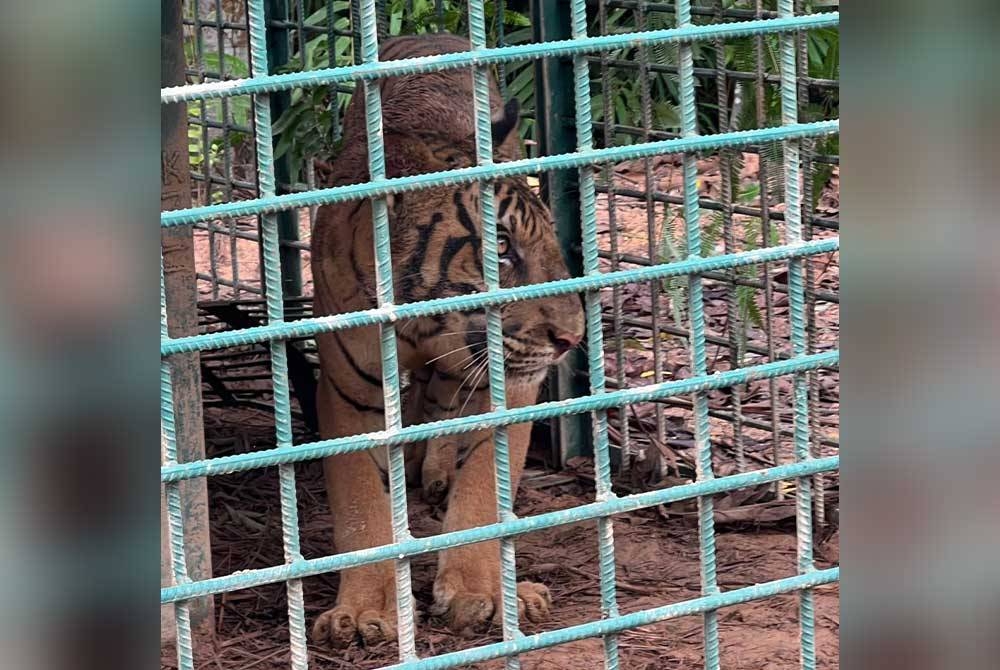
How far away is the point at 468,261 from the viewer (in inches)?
127

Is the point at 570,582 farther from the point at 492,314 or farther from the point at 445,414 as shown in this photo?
the point at 492,314

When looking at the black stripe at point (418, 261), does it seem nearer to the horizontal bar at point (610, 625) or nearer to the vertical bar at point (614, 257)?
the vertical bar at point (614, 257)

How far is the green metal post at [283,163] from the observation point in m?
4.44

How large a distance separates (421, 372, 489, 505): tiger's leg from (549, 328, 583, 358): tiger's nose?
229mm

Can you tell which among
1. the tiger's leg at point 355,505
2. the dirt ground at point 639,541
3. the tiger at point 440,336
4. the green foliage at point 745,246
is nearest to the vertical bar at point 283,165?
the dirt ground at point 639,541

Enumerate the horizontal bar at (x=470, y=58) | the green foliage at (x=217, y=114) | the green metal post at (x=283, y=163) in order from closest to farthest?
the horizontal bar at (x=470, y=58), the green metal post at (x=283, y=163), the green foliage at (x=217, y=114)

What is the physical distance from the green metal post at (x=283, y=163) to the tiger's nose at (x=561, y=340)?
149cm

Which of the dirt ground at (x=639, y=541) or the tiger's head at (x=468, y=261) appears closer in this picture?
the dirt ground at (x=639, y=541)

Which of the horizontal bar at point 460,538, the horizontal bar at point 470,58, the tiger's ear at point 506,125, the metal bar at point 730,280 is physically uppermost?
the tiger's ear at point 506,125

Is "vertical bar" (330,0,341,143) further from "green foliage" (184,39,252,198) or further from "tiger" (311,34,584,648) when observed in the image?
"tiger" (311,34,584,648)
